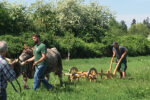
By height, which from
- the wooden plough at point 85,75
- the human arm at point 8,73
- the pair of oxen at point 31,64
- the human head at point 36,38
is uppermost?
the human head at point 36,38

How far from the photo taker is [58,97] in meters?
8.50

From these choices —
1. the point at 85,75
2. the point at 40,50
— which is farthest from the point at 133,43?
the point at 40,50

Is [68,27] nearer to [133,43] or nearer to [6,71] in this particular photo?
[133,43]

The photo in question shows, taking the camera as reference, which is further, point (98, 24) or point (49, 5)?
point (98, 24)

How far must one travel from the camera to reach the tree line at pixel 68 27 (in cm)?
3662

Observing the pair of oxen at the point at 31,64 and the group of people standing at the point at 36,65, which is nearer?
the group of people standing at the point at 36,65

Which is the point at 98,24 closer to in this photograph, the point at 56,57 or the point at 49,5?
the point at 49,5

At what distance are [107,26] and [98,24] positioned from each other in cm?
248

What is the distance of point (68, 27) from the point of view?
151ft

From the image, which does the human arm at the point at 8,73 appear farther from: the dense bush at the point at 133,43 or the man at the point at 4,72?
the dense bush at the point at 133,43

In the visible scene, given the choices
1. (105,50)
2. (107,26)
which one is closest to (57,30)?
(105,50)

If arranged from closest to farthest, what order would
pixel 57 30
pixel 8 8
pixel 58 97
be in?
pixel 58 97
pixel 8 8
pixel 57 30

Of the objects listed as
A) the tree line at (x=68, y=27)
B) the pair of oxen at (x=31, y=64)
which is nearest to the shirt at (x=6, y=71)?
the pair of oxen at (x=31, y=64)

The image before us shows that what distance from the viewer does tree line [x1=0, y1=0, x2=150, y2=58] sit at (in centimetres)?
3662
